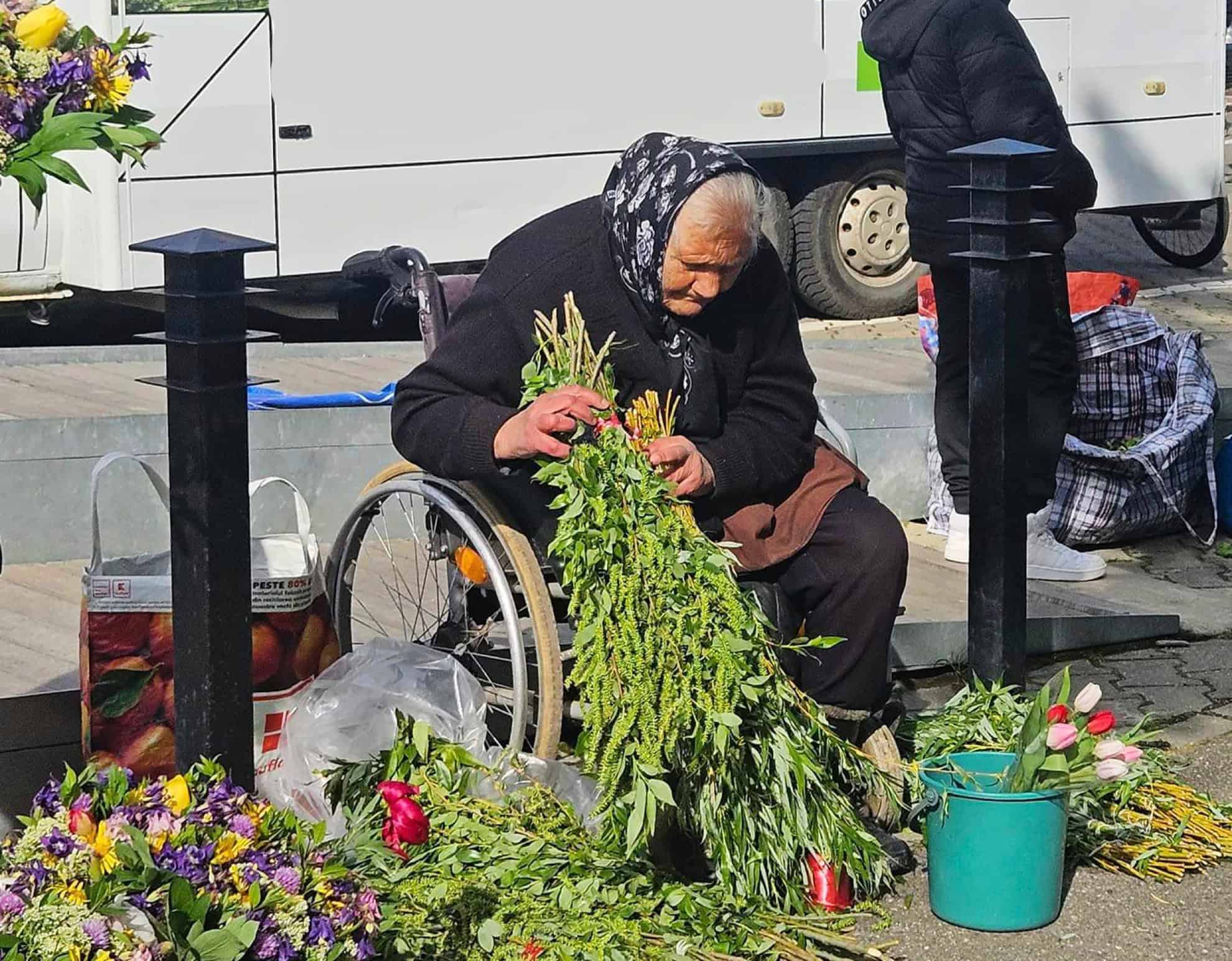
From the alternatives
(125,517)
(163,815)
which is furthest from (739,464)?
(125,517)

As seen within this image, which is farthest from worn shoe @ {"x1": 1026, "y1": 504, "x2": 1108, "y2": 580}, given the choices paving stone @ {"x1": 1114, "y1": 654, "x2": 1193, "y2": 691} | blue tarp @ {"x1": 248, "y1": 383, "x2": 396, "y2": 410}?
blue tarp @ {"x1": 248, "y1": 383, "x2": 396, "y2": 410}

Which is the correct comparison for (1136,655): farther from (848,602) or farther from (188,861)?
(188,861)

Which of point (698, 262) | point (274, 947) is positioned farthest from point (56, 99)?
point (698, 262)

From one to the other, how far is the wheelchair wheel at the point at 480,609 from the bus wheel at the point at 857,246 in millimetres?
5129

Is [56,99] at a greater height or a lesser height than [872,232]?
lesser

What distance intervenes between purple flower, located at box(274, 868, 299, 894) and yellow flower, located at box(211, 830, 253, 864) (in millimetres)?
54

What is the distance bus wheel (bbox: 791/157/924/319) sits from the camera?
9086mm

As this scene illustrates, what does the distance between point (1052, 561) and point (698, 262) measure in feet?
8.07

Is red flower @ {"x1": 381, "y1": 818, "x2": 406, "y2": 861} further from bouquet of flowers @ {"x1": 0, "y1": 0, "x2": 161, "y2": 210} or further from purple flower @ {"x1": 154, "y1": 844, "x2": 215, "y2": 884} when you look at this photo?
bouquet of flowers @ {"x1": 0, "y1": 0, "x2": 161, "y2": 210}

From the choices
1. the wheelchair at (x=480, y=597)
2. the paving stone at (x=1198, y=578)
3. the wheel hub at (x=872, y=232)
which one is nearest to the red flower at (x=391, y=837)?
the wheelchair at (x=480, y=597)

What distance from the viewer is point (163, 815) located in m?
2.28

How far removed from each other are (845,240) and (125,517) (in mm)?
5313

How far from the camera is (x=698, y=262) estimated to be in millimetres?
3240

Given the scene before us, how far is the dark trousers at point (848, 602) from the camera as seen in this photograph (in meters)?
3.31
